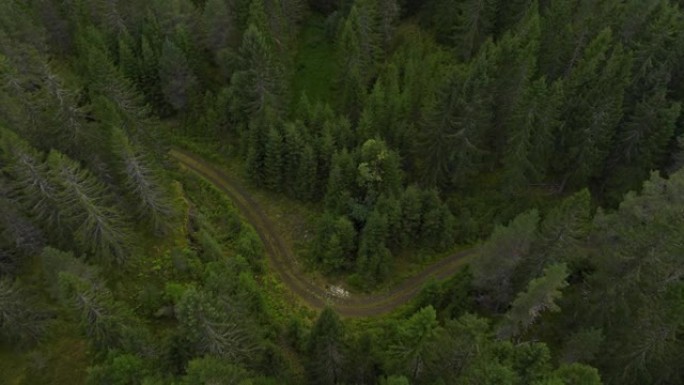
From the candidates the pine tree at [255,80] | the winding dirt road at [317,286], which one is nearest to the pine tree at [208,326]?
the winding dirt road at [317,286]

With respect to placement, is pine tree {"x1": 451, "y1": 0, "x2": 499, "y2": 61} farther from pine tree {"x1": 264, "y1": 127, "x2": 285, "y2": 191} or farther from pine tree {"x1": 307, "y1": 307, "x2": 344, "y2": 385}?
pine tree {"x1": 307, "y1": 307, "x2": 344, "y2": 385}

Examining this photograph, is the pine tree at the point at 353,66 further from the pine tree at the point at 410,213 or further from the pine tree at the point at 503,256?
the pine tree at the point at 503,256

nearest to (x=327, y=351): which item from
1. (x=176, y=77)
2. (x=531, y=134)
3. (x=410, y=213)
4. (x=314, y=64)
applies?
(x=410, y=213)

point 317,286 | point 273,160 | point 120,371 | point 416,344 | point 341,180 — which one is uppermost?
point 416,344

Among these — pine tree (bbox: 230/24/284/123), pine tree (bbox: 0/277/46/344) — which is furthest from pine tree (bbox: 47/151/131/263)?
pine tree (bbox: 230/24/284/123)

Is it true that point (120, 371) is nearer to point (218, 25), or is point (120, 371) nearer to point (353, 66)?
point (353, 66)
